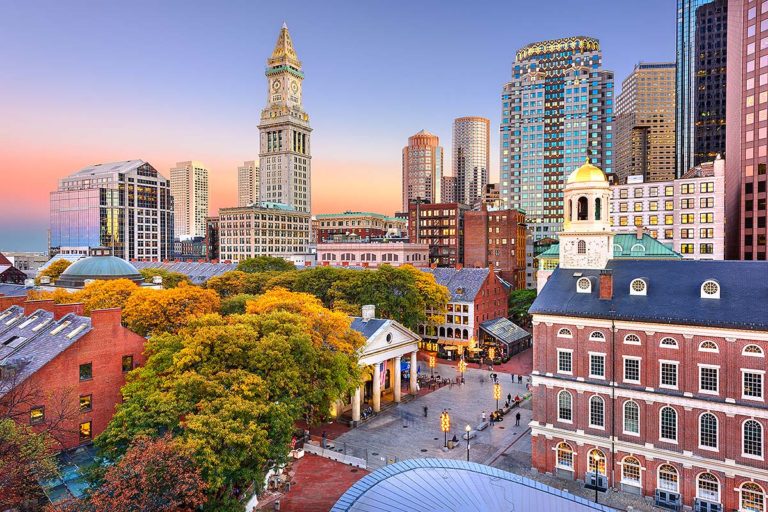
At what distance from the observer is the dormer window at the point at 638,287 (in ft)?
131

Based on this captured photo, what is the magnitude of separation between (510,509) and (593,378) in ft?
70.4

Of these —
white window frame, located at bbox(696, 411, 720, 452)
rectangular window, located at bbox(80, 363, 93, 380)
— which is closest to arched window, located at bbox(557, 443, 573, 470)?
white window frame, located at bbox(696, 411, 720, 452)

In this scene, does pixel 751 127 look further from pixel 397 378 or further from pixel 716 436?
pixel 397 378

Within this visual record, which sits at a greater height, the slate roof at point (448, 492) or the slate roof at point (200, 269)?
the slate roof at point (200, 269)

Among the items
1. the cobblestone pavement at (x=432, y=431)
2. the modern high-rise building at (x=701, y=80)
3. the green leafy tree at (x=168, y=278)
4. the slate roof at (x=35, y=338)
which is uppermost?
the modern high-rise building at (x=701, y=80)

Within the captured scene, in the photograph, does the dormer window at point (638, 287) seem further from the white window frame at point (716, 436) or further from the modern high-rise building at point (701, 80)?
the modern high-rise building at point (701, 80)

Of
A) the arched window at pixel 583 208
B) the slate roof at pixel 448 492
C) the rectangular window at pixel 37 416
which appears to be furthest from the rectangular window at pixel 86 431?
the arched window at pixel 583 208

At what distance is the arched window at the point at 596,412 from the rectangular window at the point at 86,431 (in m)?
39.6

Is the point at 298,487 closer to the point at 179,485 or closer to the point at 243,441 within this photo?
the point at 243,441

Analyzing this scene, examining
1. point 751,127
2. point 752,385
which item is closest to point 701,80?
point 751,127

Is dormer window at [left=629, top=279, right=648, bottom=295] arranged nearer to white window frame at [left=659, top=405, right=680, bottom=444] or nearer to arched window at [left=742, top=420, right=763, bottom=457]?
white window frame at [left=659, top=405, right=680, bottom=444]

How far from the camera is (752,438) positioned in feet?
112

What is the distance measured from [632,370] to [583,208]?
1739cm

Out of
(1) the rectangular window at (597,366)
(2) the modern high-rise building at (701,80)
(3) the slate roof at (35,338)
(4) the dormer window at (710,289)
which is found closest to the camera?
(3) the slate roof at (35,338)
